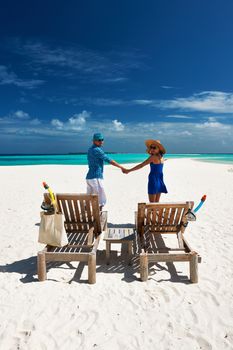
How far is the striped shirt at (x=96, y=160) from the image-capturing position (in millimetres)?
6236

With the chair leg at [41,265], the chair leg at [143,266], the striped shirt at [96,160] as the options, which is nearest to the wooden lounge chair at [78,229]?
the chair leg at [41,265]

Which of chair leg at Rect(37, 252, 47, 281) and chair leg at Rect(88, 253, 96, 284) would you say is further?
chair leg at Rect(37, 252, 47, 281)

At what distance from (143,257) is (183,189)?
1068 centimetres

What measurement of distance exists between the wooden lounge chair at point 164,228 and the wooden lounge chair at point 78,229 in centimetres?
77

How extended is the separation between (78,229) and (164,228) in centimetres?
167

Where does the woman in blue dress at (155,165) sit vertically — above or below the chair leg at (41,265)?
above

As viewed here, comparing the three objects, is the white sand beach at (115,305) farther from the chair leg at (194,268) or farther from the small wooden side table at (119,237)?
the small wooden side table at (119,237)

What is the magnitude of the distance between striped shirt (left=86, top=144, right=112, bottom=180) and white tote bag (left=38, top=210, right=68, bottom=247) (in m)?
2.21

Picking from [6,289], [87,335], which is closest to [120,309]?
[87,335]

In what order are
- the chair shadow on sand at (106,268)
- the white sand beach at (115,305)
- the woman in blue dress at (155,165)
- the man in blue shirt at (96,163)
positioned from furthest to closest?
the woman in blue dress at (155,165) → the man in blue shirt at (96,163) → the chair shadow on sand at (106,268) → the white sand beach at (115,305)

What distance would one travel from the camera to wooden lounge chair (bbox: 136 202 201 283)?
4352 mm

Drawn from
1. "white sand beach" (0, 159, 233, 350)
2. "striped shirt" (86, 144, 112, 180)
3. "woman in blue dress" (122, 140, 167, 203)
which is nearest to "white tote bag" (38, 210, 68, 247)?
"white sand beach" (0, 159, 233, 350)

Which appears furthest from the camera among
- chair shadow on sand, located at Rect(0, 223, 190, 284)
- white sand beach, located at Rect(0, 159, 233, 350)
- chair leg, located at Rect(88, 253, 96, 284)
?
chair shadow on sand, located at Rect(0, 223, 190, 284)

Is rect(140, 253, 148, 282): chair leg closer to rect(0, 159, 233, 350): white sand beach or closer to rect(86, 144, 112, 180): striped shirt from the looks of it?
rect(0, 159, 233, 350): white sand beach
